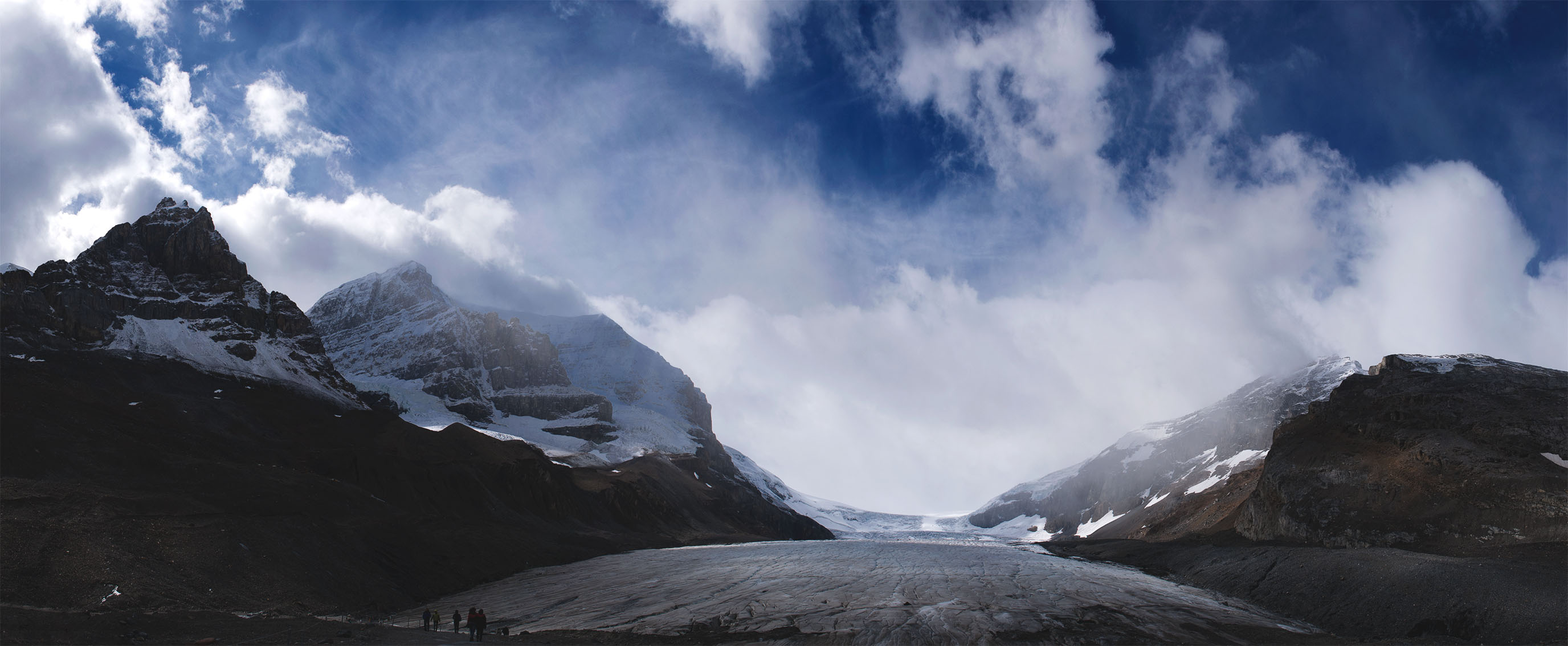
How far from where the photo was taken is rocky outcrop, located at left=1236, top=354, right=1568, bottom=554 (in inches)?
2485

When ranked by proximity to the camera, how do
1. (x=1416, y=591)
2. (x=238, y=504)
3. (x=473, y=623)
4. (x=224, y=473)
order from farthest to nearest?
(x=224, y=473) < (x=238, y=504) < (x=1416, y=591) < (x=473, y=623)

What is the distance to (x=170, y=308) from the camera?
519ft

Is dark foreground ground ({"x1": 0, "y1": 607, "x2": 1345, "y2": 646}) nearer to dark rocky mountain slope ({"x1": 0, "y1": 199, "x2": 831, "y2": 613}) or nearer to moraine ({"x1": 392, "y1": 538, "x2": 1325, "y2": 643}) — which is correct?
→ moraine ({"x1": 392, "y1": 538, "x2": 1325, "y2": 643})

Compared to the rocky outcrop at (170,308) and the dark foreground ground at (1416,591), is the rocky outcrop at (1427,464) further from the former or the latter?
the rocky outcrop at (170,308)

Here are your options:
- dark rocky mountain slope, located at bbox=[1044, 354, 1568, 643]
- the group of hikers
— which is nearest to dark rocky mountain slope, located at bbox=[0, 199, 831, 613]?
the group of hikers

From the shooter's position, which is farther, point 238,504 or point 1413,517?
point 1413,517

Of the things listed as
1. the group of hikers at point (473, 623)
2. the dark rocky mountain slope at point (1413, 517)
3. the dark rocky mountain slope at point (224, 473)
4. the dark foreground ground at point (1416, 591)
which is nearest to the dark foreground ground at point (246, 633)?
the group of hikers at point (473, 623)

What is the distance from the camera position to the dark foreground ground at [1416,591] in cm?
4459

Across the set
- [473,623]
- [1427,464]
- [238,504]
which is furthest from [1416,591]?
[238,504]

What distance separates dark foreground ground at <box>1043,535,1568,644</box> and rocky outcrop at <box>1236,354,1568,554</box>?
536 centimetres

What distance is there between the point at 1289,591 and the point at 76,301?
18219 cm

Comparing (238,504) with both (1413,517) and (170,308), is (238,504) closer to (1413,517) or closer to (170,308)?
(1413,517)

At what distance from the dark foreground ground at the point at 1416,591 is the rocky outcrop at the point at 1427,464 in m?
5.36

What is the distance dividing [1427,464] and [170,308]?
678 feet
